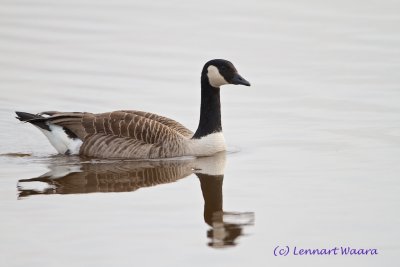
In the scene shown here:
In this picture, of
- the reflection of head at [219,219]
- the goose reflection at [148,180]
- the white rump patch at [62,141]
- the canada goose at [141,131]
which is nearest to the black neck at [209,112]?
the canada goose at [141,131]

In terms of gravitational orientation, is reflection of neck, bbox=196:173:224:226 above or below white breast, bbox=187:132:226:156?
below

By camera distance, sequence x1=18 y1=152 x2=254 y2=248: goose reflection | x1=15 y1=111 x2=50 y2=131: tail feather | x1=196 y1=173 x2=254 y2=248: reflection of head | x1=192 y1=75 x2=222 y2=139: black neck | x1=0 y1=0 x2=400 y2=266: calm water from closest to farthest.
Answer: x1=0 y1=0 x2=400 y2=266: calm water < x1=196 y1=173 x2=254 y2=248: reflection of head < x1=18 y1=152 x2=254 y2=248: goose reflection < x1=192 y1=75 x2=222 y2=139: black neck < x1=15 y1=111 x2=50 y2=131: tail feather

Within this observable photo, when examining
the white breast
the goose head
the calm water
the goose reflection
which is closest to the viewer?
the calm water

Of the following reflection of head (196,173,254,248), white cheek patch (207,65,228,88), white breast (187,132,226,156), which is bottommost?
reflection of head (196,173,254,248)

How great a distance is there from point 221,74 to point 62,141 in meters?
2.62

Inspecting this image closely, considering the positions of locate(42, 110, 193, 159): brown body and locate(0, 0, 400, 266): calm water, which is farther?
locate(42, 110, 193, 159): brown body

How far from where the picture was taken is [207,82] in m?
14.7

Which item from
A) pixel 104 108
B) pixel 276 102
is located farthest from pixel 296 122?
pixel 104 108

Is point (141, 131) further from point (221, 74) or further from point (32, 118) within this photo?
point (32, 118)

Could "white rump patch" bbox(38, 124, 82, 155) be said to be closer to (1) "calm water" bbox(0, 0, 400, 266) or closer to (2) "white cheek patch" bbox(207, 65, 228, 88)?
(1) "calm water" bbox(0, 0, 400, 266)

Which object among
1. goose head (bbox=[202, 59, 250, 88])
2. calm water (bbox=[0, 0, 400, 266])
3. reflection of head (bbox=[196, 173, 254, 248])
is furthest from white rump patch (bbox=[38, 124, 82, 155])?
reflection of head (bbox=[196, 173, 254, 248])

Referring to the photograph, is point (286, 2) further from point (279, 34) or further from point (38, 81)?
point (38, 81)

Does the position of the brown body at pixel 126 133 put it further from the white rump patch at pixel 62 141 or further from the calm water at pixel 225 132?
the calm water at pixel 225 132

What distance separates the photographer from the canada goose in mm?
14352
